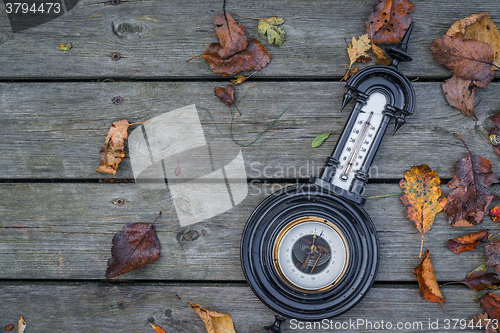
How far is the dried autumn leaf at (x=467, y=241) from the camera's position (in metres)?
1.26

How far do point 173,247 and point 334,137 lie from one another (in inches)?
31.8

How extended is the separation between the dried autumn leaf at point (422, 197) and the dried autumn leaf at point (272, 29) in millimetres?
748

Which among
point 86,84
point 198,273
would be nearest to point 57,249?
Result: point 198,273

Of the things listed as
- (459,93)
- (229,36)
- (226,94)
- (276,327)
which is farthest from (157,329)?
(459,93)

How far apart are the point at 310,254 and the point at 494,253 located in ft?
2.53

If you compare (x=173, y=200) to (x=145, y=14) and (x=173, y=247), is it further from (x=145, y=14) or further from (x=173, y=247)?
(x=145, y=14)

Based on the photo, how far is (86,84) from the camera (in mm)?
1324

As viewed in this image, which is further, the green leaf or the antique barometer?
the green leaf

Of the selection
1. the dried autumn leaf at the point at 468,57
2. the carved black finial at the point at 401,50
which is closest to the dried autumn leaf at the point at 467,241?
the dried autumn leaf at the point at 468,57

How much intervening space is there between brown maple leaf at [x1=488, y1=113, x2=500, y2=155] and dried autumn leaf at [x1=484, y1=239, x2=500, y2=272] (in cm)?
37

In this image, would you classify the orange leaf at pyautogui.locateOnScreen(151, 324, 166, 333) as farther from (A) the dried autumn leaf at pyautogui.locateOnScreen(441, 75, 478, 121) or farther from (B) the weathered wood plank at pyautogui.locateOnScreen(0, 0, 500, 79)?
(A) the dried autumn leaf at pyautogui.locateOnScreen(441, 75, 478, 121)

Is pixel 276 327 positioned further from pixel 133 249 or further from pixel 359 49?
pixel 359 49

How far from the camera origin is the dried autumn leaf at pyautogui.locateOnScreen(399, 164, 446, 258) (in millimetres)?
1255

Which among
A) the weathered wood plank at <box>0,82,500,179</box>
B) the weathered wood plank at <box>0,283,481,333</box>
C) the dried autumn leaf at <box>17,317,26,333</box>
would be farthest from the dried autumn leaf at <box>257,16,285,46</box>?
the dried autumn leaf at <box>17,317,26,333</box>
